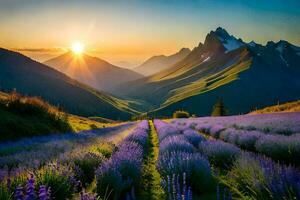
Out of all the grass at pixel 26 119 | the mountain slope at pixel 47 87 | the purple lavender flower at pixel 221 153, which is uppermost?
the mountain slope at pixel 47 87

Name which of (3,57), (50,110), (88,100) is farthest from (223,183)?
(3,57)

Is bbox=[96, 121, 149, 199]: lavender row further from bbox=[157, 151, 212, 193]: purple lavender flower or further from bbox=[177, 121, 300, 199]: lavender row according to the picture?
bbox=[177, 121, 300, 199]: lavender row

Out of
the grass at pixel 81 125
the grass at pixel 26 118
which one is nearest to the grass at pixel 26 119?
the grass at pixel 26 118

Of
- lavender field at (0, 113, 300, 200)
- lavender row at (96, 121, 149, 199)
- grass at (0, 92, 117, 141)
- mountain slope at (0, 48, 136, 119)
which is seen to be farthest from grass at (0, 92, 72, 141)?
mountain slope at (0, 48, 136, 119)

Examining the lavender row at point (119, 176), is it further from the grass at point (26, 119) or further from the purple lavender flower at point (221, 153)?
the grass at point (26, 119)

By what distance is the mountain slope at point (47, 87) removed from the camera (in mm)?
158750

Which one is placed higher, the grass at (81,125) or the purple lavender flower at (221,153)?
the grass at (81,125)

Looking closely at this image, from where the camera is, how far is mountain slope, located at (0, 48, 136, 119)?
15875cm

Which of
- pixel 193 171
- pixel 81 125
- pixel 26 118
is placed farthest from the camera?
pixel 81 125

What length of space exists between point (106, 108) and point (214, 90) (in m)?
67.5

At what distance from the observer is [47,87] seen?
166000 millimetres

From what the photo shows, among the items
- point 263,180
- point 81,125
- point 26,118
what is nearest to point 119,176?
point 263,180

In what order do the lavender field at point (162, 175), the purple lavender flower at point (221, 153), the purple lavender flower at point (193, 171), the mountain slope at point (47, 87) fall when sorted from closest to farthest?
the lavender field at point (162, 175) < the purple lavender flower at point (193, 171) < the purple lavender flower at point (221, 153) < the mountain slope at point (47, 87)

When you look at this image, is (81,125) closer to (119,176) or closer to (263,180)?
(119,176)
